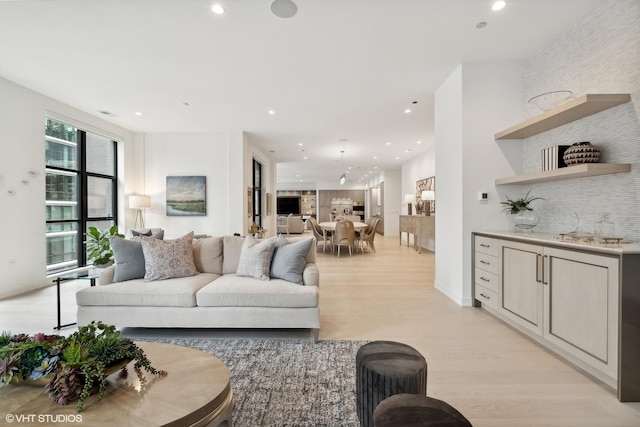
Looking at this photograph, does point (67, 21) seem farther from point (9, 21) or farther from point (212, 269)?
point (212, 269)

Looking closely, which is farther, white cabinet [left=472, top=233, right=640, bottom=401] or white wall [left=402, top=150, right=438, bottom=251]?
white wall [left=402, top=150, right=438, bottom=251]

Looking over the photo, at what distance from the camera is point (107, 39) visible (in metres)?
2.93

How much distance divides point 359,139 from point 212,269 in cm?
505

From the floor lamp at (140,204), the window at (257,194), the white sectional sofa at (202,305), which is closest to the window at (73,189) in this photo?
the floor lamp at (140,204)

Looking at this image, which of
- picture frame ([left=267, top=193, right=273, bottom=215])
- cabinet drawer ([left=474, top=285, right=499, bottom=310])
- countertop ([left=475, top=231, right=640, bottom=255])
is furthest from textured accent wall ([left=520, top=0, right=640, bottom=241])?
picture frame ([left=267, top=193, right=273, bottom=215])

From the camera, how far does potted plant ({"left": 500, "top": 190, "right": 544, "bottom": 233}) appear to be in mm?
3008

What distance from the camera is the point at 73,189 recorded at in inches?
206

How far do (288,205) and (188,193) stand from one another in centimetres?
1083

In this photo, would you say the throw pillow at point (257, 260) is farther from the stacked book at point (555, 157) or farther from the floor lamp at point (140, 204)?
the floor lamp at point (140, 204)

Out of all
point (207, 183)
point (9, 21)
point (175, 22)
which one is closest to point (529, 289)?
point (175, 22)

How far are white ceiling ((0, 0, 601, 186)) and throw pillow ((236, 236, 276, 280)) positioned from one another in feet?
7.16

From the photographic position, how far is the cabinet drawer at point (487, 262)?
299 centimetres
